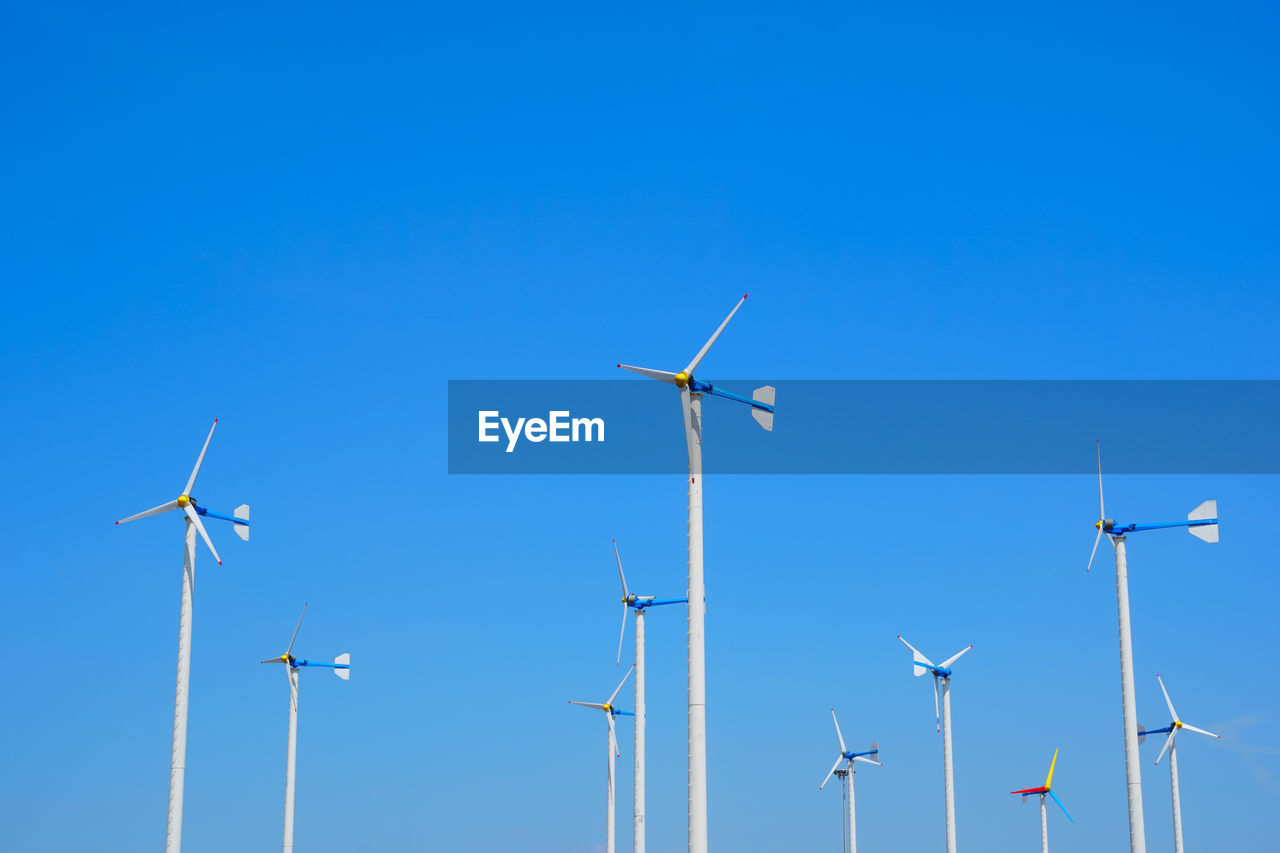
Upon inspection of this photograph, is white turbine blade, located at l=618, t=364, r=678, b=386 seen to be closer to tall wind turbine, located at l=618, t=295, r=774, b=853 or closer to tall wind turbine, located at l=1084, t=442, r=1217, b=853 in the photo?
tall wind turbine, located at l=618, t=295, r=774, b=853

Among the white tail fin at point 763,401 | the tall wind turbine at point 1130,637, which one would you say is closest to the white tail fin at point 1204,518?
the tall wind turbine at point 1130,637

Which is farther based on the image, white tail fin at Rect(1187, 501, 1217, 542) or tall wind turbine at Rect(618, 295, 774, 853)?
white tail fin at Rect(1187, 501, 1217, 542)

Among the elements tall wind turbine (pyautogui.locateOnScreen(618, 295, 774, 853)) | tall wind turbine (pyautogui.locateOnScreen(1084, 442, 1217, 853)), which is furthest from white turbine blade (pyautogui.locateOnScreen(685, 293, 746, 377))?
tall wind turbine (pyautogui.locateOnScreen(1084, 442, 1217, 853))

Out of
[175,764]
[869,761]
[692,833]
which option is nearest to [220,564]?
[175,764]

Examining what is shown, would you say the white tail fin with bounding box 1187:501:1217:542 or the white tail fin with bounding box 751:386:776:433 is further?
the white tail fin with bounding box 1187:501:1217:542

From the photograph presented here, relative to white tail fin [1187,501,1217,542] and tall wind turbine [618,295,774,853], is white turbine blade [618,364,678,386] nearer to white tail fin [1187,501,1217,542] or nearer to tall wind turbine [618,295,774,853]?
tall wind turbine [618,295,774,853]

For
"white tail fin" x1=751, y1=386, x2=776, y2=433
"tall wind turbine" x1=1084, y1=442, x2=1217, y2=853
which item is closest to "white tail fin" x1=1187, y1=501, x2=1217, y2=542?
"tall wind turbine" x1=1084, y1=442, x2=1217, y2=853

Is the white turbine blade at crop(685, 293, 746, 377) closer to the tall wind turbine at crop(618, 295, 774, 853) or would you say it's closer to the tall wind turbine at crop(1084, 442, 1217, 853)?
the tall wind turbine at crop(618, 295, 774, 853)

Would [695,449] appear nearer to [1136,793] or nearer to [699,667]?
[699,667]
